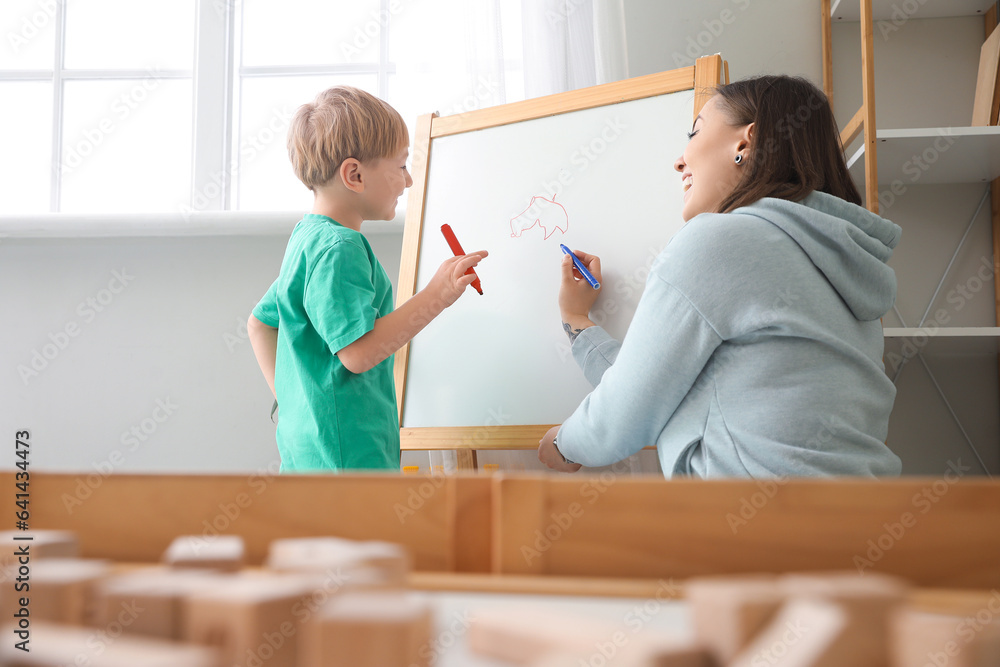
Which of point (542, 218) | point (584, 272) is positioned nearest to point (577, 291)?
point (584, 272)

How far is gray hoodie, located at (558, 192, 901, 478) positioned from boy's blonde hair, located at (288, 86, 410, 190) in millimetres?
600

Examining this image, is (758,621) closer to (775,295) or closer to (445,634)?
(445,634)

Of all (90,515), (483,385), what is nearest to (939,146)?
(483,385)

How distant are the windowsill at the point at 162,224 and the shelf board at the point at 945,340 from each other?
1.05m

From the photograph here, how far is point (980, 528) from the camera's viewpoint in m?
0.37

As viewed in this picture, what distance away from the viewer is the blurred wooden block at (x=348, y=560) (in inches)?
12.2

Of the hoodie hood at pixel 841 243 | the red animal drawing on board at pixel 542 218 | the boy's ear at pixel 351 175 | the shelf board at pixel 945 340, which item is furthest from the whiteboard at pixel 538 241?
the shelf board at pixel 945 340

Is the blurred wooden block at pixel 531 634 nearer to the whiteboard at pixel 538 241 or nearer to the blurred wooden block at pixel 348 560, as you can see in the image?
the blurred wooden block at pixel 348 560

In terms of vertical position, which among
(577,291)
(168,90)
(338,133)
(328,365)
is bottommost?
(328,365)

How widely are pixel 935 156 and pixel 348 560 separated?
4.67 feet

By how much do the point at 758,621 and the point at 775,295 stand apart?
0.56 meters

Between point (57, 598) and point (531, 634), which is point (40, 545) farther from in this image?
point (531, 634)

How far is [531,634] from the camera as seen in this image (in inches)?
11.2

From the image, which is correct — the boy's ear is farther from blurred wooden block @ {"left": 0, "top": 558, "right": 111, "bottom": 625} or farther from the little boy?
blurred wooden block @ {"left": 0, "top": 558, "right": 111, "bottom": 625}
